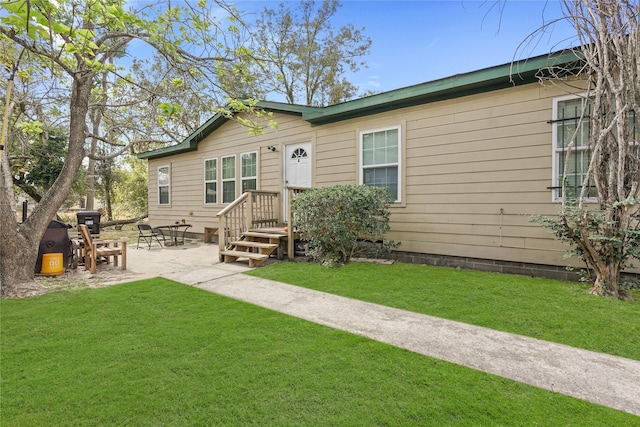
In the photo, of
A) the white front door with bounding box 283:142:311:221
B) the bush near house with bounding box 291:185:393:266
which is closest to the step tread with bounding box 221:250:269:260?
the bush near house with bounding box 291:185:393:266

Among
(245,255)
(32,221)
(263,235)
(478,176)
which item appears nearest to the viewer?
(32,221)

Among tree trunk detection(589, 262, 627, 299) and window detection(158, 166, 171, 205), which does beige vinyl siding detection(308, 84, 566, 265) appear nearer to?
tree trunk detection(589, 262, 627, 299)

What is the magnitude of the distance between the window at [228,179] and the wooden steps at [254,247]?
9.35 ft

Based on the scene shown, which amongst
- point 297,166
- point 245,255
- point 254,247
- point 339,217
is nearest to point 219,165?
point 297,166

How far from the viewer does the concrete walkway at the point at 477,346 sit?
2021 millimetres

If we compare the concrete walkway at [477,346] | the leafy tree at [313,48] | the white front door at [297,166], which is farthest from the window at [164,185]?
the concrete walkway at [477,346]

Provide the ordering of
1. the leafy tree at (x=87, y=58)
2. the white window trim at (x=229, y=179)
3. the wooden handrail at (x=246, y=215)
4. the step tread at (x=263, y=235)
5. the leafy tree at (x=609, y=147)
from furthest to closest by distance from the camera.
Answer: the white window trim at (x=229, y=179), the wooden handrail at (x=246, y=215), the step tread at (x=263, y=235), the leafy tree at (x=87, y=58), the leafy tree at (x=609, y=147)

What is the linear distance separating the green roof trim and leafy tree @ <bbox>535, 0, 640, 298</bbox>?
0.50m

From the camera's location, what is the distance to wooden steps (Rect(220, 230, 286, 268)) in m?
5.96

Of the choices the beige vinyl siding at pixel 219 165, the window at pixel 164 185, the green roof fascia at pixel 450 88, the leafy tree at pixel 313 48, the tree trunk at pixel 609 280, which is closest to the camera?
the tree trunk at pixel 609 280

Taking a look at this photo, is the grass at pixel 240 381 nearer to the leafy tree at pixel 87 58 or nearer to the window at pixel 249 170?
the leafy tree at pixel 87 58

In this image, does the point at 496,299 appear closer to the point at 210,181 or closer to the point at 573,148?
the point at 573,148

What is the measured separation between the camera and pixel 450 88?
17.1 feet

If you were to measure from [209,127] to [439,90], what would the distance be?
22.4ft
